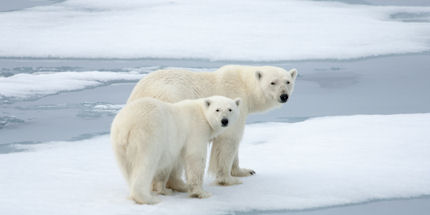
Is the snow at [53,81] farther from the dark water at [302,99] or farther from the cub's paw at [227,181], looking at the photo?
the cub's paw at [227,181]

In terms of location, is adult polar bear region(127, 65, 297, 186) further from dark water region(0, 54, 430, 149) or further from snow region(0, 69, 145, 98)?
snow region(0, 69, 145, 98)

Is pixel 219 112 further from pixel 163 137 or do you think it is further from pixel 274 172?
pixel 274 172

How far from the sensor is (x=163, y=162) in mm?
4188

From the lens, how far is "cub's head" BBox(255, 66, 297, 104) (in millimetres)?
4902

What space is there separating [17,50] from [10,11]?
15.7 feet

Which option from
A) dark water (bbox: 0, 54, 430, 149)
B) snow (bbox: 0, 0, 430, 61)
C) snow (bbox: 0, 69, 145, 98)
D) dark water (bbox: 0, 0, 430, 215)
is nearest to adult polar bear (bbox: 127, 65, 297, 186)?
dark water (bbox: 0, 0, 430, 215)

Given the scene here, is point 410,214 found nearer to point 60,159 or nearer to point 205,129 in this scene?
point 205,129

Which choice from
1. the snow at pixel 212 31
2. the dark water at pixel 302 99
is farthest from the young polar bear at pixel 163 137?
the snow at pixel 212 31

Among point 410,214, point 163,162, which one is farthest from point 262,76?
point 410,214

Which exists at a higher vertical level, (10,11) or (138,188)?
(10,11)

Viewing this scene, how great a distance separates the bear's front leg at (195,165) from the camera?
432 centimetres

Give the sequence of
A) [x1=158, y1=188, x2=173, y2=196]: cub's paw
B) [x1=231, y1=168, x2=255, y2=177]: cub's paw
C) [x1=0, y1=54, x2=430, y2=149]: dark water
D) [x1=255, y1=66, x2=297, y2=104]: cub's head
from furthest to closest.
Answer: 1. [x1=0, y1=54, x2=430, y2=149]: dark water
2. [x1=231, y1=168, x2=255, y2=177]: cub's paw
3. [x1=255, y1=66, x2=297, y2=104]: cub's head
4. [x1=158, y1=188, x2=173, y2=196]: cub's paw

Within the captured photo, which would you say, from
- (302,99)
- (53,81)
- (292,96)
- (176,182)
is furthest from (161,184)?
(53,81)

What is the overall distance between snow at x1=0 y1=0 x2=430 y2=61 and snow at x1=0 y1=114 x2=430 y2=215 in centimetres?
408
